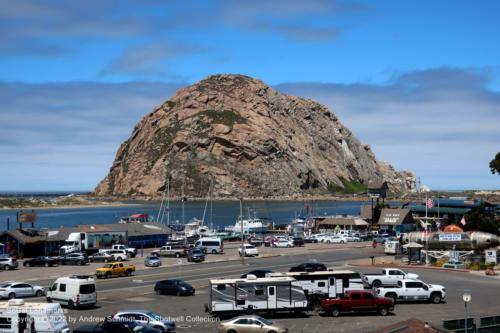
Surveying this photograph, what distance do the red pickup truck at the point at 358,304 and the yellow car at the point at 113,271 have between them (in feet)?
83.7

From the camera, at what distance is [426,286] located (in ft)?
135

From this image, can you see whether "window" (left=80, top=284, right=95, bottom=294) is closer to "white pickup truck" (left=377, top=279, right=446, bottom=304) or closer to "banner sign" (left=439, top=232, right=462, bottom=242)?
"white pickup truck" (left=377, top=279, right=446, bottom=304)

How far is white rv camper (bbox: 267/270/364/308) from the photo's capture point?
1511 inches

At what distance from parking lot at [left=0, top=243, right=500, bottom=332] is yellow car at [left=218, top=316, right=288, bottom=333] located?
8.05 ft

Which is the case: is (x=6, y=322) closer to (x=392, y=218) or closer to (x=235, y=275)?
(x=235, y=275)

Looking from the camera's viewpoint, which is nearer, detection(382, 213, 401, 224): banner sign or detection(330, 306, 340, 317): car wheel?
detection(330, 306, 340, 317): car wheel

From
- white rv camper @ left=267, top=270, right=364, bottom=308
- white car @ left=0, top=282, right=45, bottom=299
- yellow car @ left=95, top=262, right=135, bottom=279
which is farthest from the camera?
yellow car @ left=95, top=262, right=135, bottom=279

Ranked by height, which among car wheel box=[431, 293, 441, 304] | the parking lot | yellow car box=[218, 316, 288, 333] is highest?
yellow car box=[218, 316, 288, 333]

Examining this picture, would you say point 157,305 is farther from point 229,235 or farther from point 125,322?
point 229,235

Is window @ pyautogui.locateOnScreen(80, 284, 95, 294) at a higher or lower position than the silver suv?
higher

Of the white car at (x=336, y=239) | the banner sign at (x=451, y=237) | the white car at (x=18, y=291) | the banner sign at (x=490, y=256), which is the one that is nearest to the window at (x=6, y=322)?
the white car at (x=18, y=291)

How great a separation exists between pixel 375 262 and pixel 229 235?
5474 cm

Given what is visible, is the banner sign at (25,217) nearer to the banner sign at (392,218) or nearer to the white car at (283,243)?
the white car at (283,243)

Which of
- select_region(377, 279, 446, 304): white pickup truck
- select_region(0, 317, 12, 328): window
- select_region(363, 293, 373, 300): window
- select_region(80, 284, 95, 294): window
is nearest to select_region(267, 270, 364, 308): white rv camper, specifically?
select_region(363, 293, 373, 300): window
